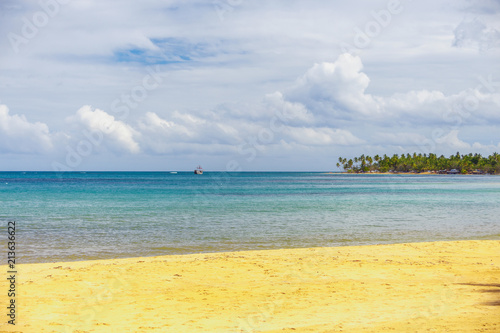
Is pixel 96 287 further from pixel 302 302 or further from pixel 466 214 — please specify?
pixel 466 214

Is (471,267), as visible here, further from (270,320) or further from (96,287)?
(96,287)

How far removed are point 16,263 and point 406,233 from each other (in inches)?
763

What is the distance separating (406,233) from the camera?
982 inches

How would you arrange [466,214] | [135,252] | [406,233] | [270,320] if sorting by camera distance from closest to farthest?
1. [270,320]
2. [135,252]
3. [406,233]
4. [466,214]

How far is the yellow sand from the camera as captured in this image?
8875mm

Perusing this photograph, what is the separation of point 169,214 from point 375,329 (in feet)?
93.9

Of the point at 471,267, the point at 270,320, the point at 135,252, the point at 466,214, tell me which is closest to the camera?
the point at 270,320

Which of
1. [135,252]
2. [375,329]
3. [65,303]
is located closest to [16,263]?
[135,252]

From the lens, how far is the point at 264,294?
11195mm

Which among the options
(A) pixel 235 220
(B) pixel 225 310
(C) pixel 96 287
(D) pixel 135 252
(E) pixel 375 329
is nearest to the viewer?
(E) pixel 375 329

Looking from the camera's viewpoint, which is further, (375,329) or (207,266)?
(207,266)

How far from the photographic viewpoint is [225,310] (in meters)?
9.88


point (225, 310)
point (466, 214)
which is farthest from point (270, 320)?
point (466, 214)

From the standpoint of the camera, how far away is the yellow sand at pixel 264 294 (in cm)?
888
